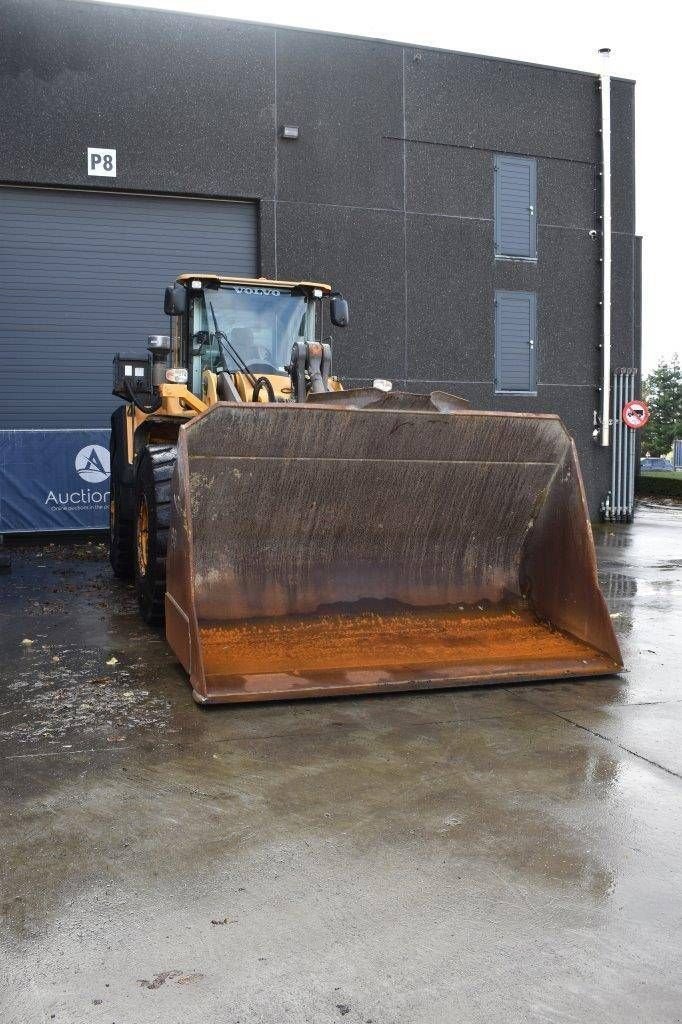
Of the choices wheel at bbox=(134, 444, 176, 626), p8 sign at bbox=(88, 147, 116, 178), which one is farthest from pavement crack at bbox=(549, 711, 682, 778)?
p8 sign at bbox=(88, 147, 116, 178)

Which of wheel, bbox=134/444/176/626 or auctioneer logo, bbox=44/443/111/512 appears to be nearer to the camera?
wheel, bbox=134/444/176/626

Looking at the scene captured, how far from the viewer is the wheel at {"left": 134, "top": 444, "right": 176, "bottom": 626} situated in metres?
6.48

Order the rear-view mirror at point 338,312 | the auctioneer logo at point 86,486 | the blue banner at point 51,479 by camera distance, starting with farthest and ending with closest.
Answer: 1. the auctioneer logo at point 86,486
2. the blue banner at point 51,479
3. the rear-view mirror at point 338,312

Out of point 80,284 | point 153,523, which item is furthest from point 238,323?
point 80,284

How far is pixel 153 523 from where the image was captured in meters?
6.52

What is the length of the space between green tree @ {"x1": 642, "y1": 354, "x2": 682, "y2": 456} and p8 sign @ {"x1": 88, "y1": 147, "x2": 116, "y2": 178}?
46121 millimetres

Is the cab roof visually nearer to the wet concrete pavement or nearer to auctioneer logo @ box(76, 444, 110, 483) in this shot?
the wet concrete pavement

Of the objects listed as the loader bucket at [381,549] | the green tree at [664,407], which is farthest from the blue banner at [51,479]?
the green tree at [664,407]

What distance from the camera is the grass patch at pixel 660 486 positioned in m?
27.5

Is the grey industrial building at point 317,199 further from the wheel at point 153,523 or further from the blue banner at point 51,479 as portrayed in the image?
the wheel at point 153,523

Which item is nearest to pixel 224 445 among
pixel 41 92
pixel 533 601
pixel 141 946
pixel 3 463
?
pixel 533 601

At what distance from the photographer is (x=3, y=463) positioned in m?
13.2

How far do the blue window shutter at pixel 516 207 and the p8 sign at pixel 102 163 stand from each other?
6257mm

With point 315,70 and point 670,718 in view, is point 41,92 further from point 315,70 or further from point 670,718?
point 670,718
